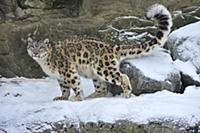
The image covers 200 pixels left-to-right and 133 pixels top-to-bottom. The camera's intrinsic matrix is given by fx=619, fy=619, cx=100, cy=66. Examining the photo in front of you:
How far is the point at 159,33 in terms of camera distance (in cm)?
684

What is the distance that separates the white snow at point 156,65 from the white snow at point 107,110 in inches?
10.7

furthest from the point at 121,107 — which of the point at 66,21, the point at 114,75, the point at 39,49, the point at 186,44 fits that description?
the point at 66,21

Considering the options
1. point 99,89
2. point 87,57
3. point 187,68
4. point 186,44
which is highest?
point 87,57

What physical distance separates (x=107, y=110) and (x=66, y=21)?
9.04ft

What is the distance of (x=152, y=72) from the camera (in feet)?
21.9

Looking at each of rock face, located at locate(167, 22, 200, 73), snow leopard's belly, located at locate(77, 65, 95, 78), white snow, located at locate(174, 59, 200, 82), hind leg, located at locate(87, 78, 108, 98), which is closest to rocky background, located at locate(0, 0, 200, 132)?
rock face, located at locate(167, 22, 200, 73)

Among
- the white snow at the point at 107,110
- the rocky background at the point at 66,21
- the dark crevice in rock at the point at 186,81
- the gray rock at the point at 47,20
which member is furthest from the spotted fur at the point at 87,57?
the gray rock at the point at 47,20

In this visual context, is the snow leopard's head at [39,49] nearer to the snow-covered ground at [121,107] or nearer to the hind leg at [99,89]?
the snow-covered ground at [121,107]

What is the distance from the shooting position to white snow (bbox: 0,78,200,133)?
580 cm

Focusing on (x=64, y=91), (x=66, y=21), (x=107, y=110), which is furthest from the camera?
(x=66, y=21)

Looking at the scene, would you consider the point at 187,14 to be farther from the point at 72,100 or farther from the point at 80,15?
the point at 72,100

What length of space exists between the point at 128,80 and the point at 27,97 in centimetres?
126

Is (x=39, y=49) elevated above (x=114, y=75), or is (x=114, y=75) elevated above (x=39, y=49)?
(x=39, y=49)

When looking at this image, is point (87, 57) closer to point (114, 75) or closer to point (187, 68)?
point (114, 75)
